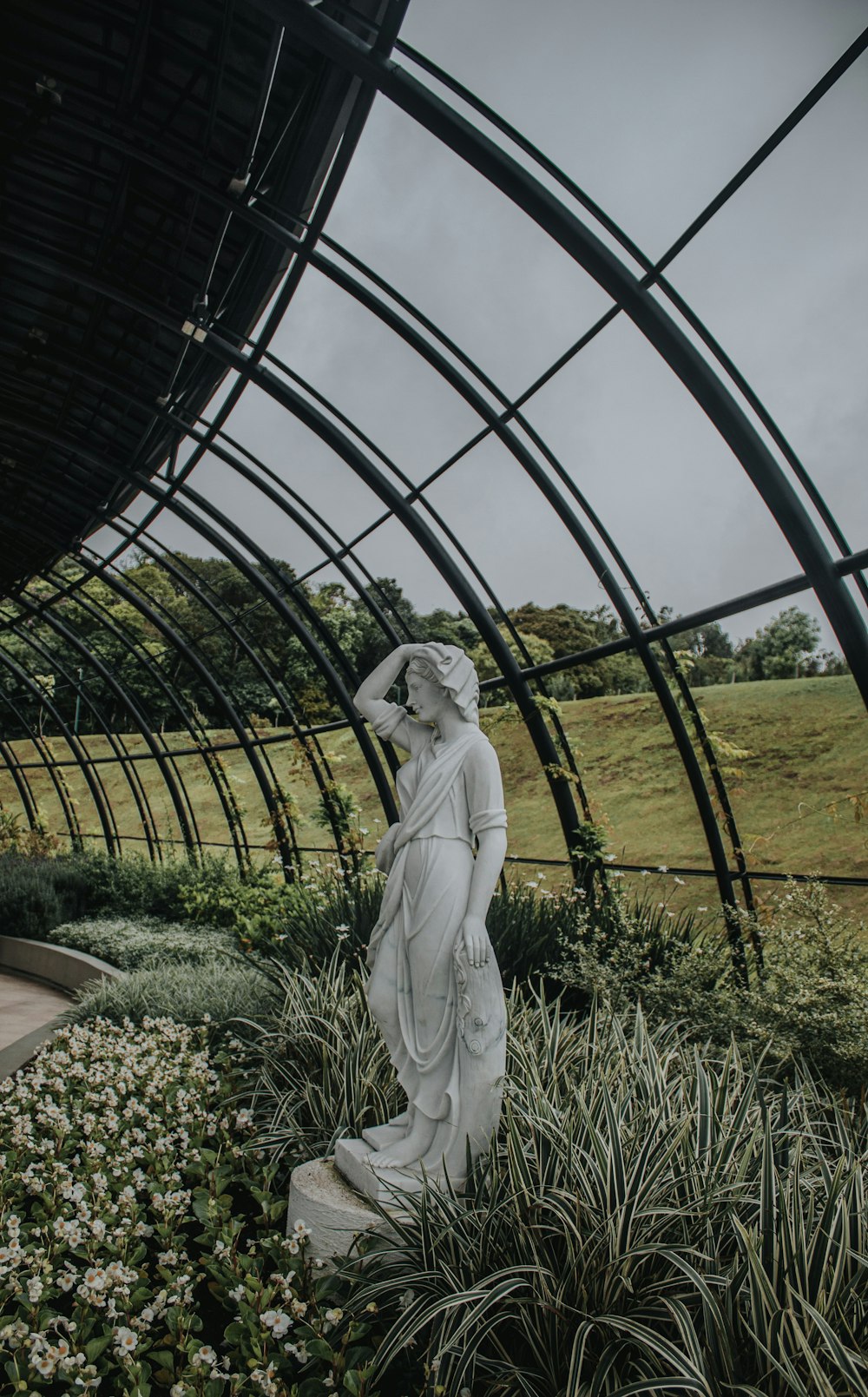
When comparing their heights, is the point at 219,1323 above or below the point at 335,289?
below

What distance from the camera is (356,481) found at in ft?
27.7

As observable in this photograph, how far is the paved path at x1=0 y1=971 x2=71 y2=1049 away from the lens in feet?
27.5

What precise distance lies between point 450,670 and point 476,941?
3.56ft

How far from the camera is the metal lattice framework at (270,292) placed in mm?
4215

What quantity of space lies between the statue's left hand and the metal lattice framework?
2.50 meters

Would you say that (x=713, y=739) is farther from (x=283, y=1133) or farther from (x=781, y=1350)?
(x=781, y=1350)

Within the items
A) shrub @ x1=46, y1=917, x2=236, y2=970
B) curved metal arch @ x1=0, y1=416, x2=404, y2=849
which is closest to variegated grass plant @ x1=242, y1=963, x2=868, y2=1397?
shrub @ x1=46, y1=917, x2=236, y2=970

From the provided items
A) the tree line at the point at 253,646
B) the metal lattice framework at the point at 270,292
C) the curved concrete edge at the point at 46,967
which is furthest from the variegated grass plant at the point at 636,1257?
the curved concrete edge at the point at 46,967

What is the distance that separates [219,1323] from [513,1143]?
4.25ft

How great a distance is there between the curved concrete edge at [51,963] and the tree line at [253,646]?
4.12 meters

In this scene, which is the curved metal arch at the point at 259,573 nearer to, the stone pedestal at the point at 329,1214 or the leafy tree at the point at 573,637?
the stone pedestal at the point at 329,1214

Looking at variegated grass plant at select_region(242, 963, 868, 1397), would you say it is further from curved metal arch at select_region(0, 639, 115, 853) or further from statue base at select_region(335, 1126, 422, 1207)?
curved metal arch at select_region(0, 639, 115, 853)

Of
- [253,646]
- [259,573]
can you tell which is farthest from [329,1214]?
[253,646]

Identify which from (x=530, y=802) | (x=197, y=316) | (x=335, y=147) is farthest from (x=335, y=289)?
(x=530, y=802)
